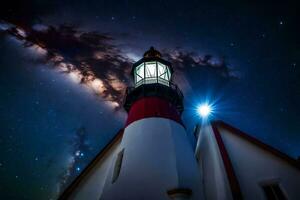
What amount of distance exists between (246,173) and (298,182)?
5.80ft

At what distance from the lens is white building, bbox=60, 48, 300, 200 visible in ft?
21.5

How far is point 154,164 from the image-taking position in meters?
6.97

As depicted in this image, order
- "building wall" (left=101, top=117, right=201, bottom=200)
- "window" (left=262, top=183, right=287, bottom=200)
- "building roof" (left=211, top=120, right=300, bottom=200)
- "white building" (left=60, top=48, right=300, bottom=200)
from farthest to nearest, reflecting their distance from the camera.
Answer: "building roof" (left=211, top=120, right=300, bottom=200) → "window" (left=262, top=183, right=287, bottom=200) → "white building" (left=60, top=48, right=300, bottom=200) → "building wall" (left=101, top=117, right=201, bottom=200)

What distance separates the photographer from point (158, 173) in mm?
6680

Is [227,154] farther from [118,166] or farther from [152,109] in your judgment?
[118,166]

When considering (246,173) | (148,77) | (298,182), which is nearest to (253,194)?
(246,173)

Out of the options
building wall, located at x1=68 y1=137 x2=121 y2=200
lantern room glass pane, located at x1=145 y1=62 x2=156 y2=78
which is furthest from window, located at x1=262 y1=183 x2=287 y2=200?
lantern room glass pane, located at x1=145 y1=62 x2=156 y2=78

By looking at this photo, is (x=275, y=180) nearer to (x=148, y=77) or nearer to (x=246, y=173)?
(x=246, y=173)

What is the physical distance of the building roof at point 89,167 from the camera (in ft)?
35.7

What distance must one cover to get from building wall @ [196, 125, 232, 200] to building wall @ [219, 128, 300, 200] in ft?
2.34

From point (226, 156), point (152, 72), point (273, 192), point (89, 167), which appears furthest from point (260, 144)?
point (89, 167)

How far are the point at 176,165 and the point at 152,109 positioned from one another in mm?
3525

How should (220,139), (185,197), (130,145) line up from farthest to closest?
(220,139), (130,145), (185,197)

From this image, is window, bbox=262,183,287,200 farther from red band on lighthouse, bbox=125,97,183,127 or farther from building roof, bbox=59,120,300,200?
red band on lighthouse, bbox=125,97,183,127
